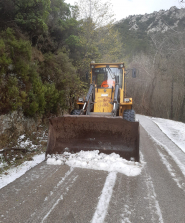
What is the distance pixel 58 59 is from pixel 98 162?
6.14 metres

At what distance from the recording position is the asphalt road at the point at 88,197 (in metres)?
2.54

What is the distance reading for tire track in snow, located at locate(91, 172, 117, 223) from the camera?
2537mm

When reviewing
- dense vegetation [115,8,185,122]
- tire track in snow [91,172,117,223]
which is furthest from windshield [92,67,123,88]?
dense vegetation [115,8,185,122]

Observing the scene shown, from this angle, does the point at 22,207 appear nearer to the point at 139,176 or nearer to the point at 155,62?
the point at 139,176

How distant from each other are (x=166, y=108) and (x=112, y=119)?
1915 cm

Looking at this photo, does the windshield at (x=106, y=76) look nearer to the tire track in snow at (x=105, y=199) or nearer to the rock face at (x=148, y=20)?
the tire track in snow at (x=105, y=199)

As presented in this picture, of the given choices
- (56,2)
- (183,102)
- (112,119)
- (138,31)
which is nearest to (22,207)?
(112,119)

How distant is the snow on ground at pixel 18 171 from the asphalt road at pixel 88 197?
0.46 feet

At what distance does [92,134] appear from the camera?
4.74 metres

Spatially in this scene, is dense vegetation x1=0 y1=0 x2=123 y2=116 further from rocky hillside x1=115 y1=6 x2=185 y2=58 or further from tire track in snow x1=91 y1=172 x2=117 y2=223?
rocky hillside x1=115 y1=6 x2=185 y2=58

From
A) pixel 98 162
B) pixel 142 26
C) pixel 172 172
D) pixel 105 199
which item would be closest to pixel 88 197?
pixel 105 199

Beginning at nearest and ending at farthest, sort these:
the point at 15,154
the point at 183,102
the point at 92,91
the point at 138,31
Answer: the point at 15,154 → the point at 92,91 → the point at 183,102 → the point at 138,31

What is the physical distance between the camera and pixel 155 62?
78.2 ft

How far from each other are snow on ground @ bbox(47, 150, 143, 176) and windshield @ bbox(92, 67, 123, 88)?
3.27 metres
